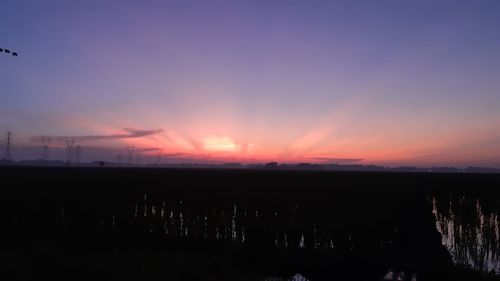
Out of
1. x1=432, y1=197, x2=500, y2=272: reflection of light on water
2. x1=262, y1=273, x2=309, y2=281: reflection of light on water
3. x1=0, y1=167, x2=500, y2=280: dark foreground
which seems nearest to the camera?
x1=0, y1=167, x2=500, y2=280: dark foreground

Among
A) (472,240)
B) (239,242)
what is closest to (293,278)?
(239,242)

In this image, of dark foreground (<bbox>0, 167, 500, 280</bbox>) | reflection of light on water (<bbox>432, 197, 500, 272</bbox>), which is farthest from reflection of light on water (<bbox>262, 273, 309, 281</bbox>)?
reflection of light on water (<bbox>432, 197, 500, 272</bbox>)

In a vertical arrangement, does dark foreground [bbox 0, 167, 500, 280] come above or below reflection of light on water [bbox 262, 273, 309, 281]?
above

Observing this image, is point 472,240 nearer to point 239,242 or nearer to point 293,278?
point 293,278

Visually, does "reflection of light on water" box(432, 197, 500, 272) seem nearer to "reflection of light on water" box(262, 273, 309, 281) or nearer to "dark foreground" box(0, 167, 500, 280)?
"dark foreground" box(0, 167, 500, 280)

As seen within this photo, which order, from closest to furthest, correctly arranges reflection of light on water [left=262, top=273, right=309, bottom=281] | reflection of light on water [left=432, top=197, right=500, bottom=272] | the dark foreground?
the dark foreground → reflection of light on water [left=262, top=273, right=309, bottom=281] → reflection of light on water [left=432, top=197, right=500, bottom=272]

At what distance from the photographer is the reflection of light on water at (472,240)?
1930 cm

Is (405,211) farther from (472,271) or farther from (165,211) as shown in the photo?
(165,211)

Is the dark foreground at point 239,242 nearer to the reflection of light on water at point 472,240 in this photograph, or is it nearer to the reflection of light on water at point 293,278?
the reflection of light on water at point 472,240

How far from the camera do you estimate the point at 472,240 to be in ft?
75.3

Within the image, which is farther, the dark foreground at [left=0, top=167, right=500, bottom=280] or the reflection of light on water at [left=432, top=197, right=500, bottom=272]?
the reflection of light on water at [left=432, top=197, right=500, bottom=272]

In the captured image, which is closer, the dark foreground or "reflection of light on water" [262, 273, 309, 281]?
the dark foreground

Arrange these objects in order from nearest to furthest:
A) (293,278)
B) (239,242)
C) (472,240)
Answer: (293,278) → (239,242) → (472,240)

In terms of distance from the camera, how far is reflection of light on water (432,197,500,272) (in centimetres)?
1930
